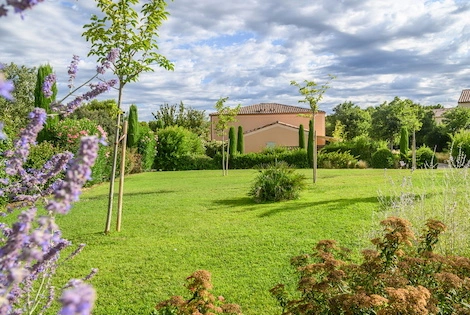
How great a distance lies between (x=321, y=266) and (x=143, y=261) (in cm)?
347

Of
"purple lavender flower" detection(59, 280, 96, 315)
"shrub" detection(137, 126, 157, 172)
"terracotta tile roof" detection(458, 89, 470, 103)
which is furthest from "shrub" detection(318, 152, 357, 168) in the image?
"terracotta tile roof" detection(458, 89, 470, 103)

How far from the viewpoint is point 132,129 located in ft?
78.7

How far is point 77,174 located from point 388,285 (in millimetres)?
2578

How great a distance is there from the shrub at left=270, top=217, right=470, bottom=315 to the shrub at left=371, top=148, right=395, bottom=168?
79.5 feet

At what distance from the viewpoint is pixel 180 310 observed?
298cm

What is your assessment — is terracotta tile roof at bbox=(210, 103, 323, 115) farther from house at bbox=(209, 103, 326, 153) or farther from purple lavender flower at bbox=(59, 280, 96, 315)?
purple lavender flower at bbox=(59, 280, 96, 315)

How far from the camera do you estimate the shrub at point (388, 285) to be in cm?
254

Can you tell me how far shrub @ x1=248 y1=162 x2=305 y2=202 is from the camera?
35.3 ft

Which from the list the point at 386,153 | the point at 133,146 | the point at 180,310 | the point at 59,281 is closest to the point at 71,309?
the point at 180,310

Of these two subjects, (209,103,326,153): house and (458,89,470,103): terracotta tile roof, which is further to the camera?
(458,89,470,103): terracotta tile roof

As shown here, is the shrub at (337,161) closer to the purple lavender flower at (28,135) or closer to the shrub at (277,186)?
the shrub at (277,186)

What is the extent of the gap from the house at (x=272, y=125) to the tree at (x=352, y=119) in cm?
639

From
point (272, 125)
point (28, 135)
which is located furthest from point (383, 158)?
point (28, 135)

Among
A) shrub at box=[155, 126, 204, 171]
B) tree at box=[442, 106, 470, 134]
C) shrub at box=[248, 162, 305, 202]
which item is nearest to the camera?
shrub at box=[248, 162, 305, 202]
